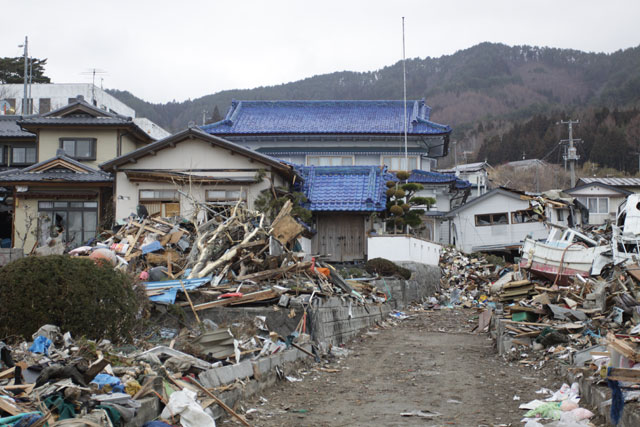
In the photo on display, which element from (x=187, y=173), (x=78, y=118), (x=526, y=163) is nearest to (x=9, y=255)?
(x=187, y=173)

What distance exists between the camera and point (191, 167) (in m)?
24.7

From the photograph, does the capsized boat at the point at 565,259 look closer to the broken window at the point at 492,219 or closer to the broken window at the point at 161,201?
the broken window at the point at 161,201

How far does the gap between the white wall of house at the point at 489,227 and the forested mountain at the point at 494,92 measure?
39015 millimetres

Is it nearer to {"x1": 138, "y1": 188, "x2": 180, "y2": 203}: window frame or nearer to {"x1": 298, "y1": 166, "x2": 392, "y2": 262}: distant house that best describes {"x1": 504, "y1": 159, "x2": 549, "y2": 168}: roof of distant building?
{"x1": 298, "y1": 166, "x2": 392, "y2": 262}: distant house

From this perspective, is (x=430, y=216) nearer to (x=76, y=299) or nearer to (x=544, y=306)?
(x=544, y=306)

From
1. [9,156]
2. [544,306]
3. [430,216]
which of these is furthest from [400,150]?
[544,306]

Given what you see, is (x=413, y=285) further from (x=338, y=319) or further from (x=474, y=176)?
(x=474, y=176)

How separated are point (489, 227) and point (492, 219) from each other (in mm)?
565

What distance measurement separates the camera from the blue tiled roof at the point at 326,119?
123 ft

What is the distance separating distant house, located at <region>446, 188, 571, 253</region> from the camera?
39969 mm

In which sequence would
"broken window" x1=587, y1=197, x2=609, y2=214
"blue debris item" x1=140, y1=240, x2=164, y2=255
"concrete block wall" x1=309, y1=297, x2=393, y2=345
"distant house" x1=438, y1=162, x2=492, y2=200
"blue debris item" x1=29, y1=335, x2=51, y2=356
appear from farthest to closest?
1. "distant house" x1=438, y1=162, x2=492, y2=200
2. "broken window" x1=587, y1=197, x2=609, y2=214
3. "blue debris item" x1=140, y1=240, x2=164, y2=255
4. "concrete block wall" x1=309, y1=297, x2=393, y2=345
5. "blue debris item" x1=29, y1=335, x2=51, y2=356

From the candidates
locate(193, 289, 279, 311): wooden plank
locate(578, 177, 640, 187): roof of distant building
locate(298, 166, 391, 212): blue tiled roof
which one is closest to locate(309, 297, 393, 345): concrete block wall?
locate(193, 289, 279, 311): wooden plank

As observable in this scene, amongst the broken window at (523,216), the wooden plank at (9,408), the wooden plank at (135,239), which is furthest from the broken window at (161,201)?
the broken window at (523,216)

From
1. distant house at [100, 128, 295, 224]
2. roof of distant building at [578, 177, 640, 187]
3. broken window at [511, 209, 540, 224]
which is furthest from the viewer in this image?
roof of distant building at [578, 177, 640, 187]
